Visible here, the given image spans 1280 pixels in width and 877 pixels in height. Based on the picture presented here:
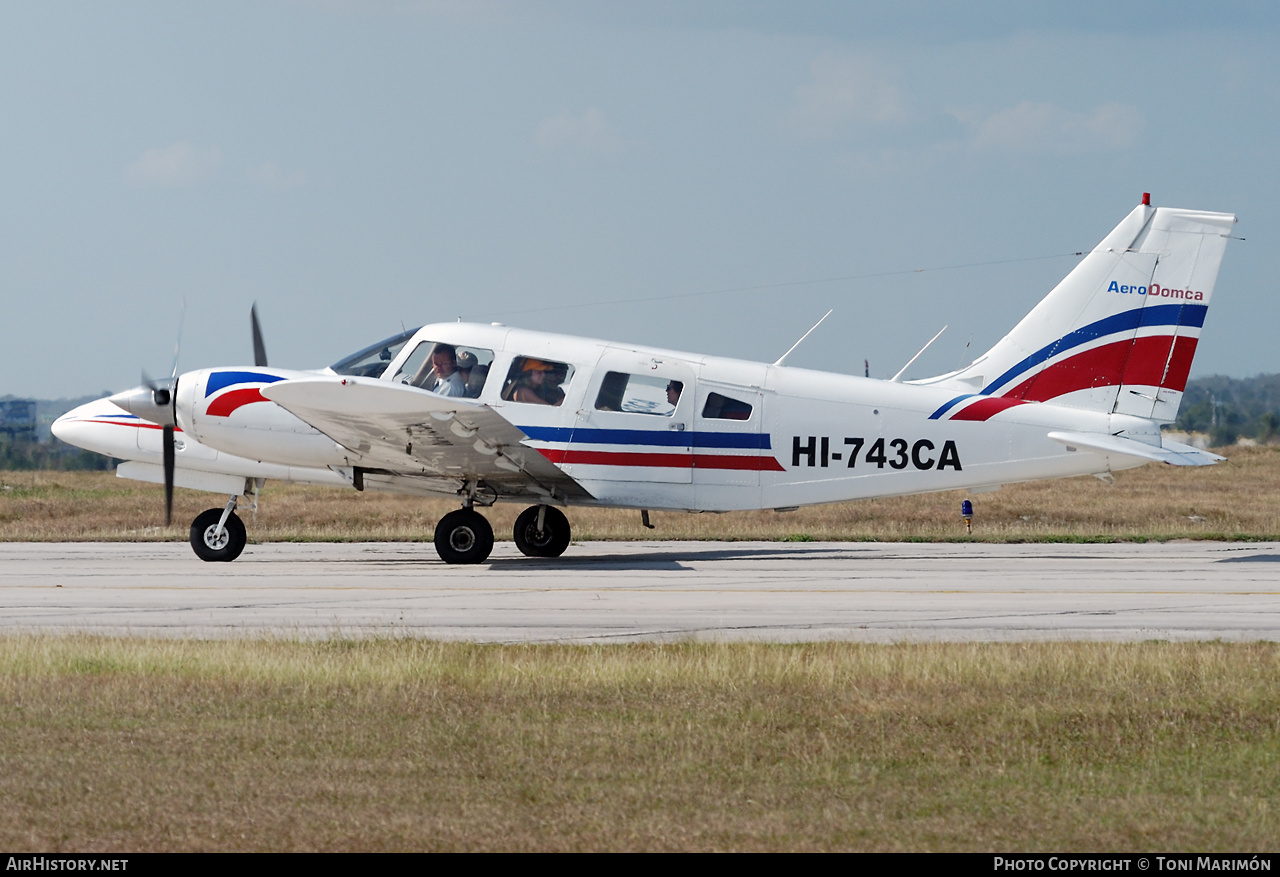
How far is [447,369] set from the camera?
1834 centimetres

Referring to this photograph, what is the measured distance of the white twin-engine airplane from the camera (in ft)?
60.1

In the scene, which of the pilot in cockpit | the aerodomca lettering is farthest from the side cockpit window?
the aerodomca lettering

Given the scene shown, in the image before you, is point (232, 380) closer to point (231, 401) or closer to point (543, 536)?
point (231, 401)

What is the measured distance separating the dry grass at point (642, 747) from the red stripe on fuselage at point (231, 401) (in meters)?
8.06

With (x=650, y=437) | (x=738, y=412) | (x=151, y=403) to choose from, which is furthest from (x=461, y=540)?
(x=151, y=403)

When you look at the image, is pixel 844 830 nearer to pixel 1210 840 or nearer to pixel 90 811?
pixel 1210 840

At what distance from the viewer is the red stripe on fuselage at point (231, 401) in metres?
18.1

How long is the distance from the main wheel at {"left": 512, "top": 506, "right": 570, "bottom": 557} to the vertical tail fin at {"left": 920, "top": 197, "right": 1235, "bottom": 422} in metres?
5.83

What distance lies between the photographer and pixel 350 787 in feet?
20.9

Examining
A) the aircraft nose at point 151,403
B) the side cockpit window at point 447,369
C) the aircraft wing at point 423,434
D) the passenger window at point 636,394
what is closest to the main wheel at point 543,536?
the aircraft wing at point 423,434

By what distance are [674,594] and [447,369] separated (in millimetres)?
5654

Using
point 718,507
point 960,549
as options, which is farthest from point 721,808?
point 960,549

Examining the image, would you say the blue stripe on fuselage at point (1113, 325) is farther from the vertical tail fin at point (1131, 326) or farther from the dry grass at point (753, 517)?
the dry grass at point (753, 517)

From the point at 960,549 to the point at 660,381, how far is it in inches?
228
